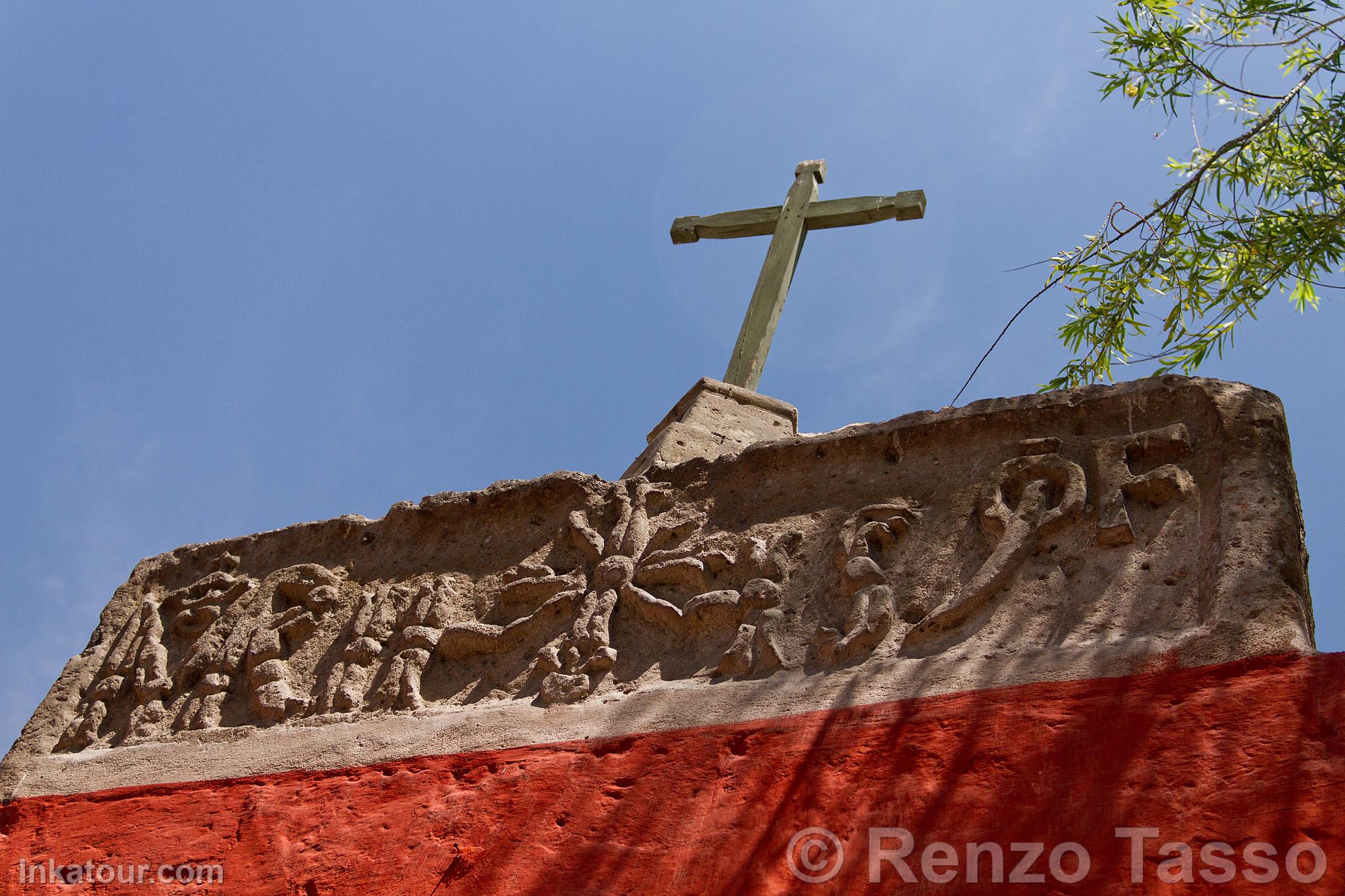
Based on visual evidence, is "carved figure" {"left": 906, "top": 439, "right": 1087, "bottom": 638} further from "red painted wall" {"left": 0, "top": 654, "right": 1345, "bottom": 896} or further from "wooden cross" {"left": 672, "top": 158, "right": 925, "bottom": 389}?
"wooden cross" {"left": 672, "top": 158, "right": 925, "bottom": 389}

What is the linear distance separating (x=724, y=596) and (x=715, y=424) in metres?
1.83

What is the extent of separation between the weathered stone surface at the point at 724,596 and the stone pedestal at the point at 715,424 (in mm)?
909

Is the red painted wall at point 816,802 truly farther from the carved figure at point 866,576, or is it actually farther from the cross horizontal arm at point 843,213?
the cross horizontal arm at point 843,213

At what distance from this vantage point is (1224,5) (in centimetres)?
494

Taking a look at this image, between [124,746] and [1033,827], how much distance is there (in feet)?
8.19

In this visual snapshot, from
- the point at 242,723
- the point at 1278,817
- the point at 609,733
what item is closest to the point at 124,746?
the point at 242,723

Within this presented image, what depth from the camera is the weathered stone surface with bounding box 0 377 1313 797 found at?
9.91ft

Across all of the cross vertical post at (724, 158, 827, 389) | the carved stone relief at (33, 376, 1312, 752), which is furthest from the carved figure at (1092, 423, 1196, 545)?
the cross vertical post at (724, 158, 827, 389)

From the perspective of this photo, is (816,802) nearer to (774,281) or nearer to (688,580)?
(688,580)

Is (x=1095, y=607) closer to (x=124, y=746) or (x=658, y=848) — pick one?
(x=658, y=848)

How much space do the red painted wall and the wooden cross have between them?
9.80 feet
